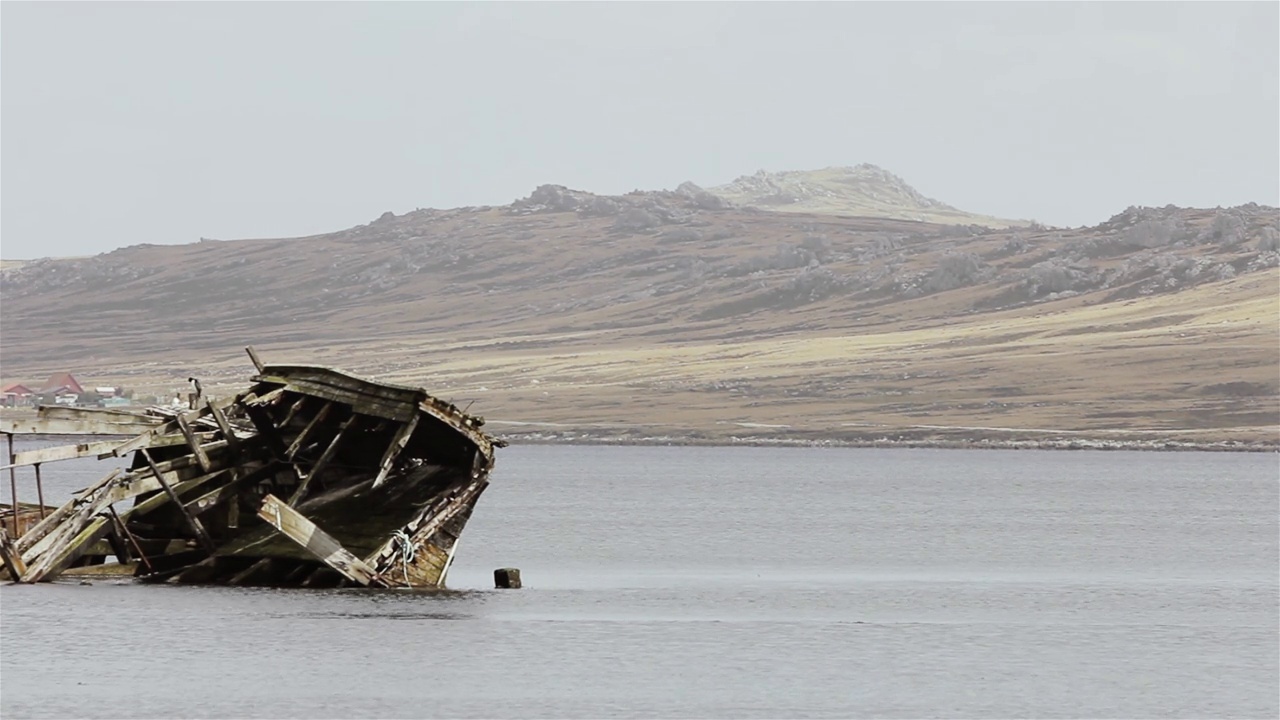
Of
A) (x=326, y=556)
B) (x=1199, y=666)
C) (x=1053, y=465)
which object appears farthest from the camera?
(x=1053, y=465)

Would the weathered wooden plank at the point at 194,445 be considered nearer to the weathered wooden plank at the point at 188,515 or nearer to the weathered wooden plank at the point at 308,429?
the weathered wooden plank at the point at 188,515

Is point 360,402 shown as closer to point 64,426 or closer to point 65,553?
point 64,426

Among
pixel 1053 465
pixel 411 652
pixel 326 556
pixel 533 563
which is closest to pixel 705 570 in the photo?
pixel 533 563

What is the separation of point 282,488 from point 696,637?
1326cm

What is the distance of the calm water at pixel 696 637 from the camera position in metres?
40.4

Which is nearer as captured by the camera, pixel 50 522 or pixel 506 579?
pixel 50 522

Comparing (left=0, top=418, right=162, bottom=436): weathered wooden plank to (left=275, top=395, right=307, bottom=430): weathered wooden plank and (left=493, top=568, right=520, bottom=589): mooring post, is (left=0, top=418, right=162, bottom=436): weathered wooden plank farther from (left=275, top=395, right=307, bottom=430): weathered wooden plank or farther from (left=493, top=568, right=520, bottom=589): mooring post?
(left=493, top=568, right=520, bottom=589): mooring post

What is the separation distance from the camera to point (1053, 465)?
199m

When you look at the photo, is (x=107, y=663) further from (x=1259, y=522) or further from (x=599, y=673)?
(x=1259, y=522)

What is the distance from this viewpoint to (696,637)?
1999 inches

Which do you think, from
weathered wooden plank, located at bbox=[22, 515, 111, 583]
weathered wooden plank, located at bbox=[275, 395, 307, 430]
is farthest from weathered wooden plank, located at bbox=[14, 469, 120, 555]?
weathered wooden plank, located at bbox=[275, 395, 307, 430]

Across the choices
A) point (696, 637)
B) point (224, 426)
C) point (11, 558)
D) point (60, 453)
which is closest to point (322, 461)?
point (224, 426)

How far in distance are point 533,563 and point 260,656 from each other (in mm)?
31312

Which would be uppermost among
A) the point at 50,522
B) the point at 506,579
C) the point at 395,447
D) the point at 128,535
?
the point at 395,447
